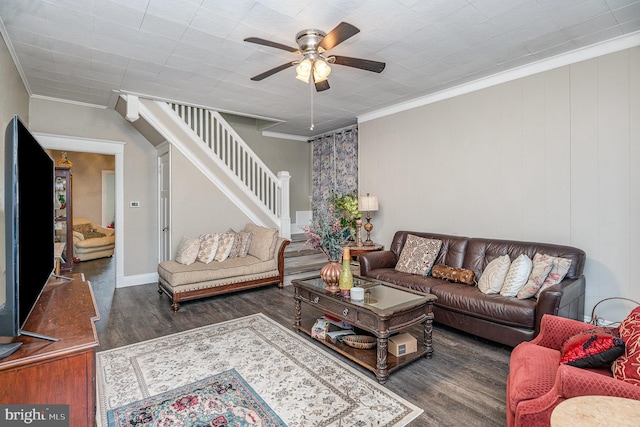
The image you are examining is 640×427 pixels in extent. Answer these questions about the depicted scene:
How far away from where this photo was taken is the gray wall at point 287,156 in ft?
22.1

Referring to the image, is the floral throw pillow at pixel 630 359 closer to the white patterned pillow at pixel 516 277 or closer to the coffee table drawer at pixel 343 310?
the coffee table drawer at pixel 343 310

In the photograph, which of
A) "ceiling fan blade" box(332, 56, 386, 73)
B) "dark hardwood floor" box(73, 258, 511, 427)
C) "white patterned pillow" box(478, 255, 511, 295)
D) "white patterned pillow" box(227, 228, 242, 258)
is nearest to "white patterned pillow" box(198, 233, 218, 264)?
"white patterned pillow" box(227, 228, 242, 258)

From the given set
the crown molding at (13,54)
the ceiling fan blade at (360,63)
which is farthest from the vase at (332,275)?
the crown molding at (13,54)

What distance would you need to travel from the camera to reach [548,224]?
3.48m

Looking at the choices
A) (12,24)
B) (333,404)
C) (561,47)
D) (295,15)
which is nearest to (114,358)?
(333,404)

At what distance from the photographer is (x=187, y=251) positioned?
4.51m

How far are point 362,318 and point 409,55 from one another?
2.56 meters

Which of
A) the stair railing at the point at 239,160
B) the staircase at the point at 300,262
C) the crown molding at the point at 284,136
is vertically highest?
the crown molding at the point at 284,136

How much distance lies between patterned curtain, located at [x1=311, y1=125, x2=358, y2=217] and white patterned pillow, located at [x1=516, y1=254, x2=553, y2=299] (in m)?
3.49

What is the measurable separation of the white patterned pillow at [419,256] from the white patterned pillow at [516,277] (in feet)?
3.05

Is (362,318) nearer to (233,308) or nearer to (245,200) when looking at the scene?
(233,308)

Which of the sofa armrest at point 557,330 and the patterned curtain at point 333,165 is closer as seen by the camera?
the sofa armrest at point 557,330

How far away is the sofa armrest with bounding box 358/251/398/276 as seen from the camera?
4.16m

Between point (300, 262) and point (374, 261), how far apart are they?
68.5 inches
